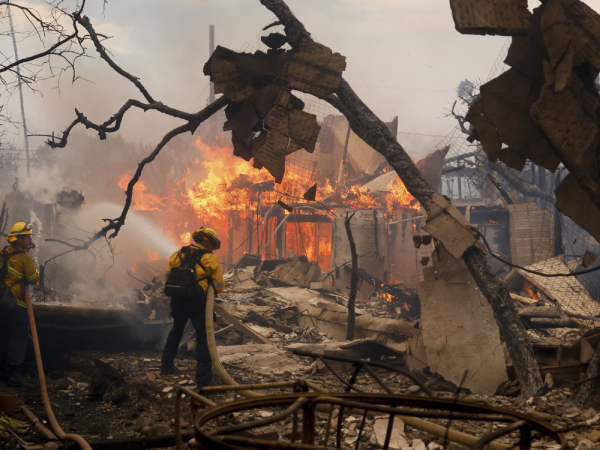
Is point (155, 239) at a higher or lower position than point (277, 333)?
higher

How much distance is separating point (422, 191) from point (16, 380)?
220 inches

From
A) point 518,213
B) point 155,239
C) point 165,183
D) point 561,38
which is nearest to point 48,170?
point 165,183

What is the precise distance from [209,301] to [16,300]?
2.64 metres

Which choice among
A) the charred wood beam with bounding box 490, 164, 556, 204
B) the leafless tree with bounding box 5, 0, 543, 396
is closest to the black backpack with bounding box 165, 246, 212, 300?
the leafless tree with bounding box 5, 0, 543, 396

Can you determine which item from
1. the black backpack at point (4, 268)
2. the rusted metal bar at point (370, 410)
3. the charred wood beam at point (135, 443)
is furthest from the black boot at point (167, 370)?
the rusted metal bar at point (370, 410)

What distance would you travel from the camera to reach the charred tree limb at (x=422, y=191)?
4.67 m

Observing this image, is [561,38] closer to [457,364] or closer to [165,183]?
[457,364]

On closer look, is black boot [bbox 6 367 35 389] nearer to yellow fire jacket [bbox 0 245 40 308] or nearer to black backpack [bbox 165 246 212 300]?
yellow fire jacket [bbox 0 245 40 308]

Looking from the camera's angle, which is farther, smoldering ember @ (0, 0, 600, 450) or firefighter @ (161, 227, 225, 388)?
firefighter @ (161, 227, 225, 388)

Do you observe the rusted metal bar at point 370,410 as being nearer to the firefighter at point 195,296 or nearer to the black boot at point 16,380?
the firefighter at point 195,296

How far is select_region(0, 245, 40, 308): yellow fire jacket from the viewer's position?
21.2ft

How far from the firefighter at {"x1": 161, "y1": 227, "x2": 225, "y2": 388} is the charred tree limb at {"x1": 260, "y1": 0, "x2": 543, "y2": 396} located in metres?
2.67

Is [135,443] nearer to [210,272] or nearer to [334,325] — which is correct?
[210,272]

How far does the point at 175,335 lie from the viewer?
6.61 m
